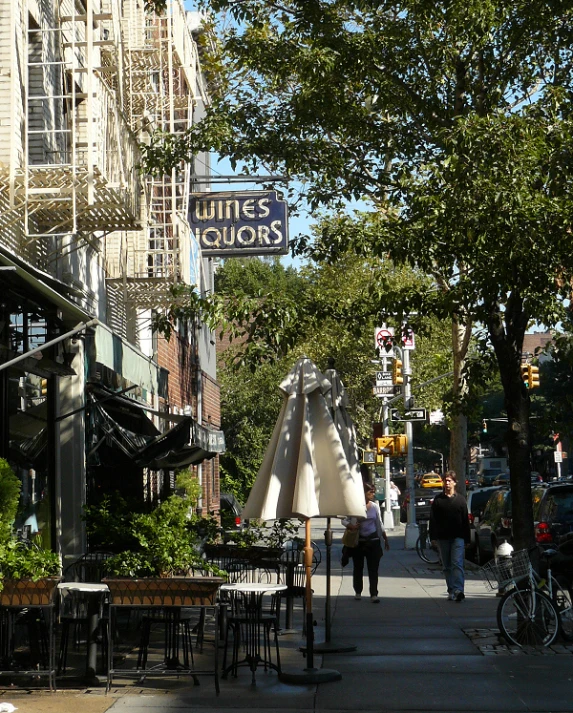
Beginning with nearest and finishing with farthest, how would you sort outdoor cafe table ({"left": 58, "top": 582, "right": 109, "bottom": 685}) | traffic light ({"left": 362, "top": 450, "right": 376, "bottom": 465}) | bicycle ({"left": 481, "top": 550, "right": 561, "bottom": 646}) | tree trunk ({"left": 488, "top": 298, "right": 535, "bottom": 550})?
1. outdoor cafe table ({"left": 58, "top": 582, "right": 109, "bottom": 685})
2. bicycle ({"left": 481, "top": 550, "right": 561, "bottom": 646})
3. tree trunk ({"left": 488, "top": 298, "right": 535, "bottom": 550})
4. traffic light ({"left": 362, "top": 450, "right": 376, "bottom": 465})

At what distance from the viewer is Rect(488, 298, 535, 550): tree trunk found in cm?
1320

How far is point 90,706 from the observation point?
8.38m

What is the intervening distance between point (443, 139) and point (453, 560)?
6529 mm

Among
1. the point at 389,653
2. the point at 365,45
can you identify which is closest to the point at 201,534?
the point at 389,653

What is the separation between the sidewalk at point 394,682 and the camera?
8.43 meters

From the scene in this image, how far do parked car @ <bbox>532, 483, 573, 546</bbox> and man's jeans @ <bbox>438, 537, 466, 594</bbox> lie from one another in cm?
172

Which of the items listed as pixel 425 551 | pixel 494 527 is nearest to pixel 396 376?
pixel 425 551

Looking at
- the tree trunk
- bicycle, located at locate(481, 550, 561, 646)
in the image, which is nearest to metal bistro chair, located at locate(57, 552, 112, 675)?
bicycle, located at locate(481, 550, 561, 646)

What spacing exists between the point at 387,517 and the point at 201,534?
1134 inches

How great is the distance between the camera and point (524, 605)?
36.8 feet

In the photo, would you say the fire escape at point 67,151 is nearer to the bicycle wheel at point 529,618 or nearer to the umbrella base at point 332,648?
the umbrella base at point 332,648

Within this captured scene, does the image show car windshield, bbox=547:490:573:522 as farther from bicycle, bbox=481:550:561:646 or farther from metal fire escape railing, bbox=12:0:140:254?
metal fire escape railing, bbox=12:0:140:254

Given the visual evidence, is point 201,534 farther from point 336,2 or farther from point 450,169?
point 336,2

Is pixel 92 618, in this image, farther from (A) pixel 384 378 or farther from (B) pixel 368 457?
(B) pixel 368 457
